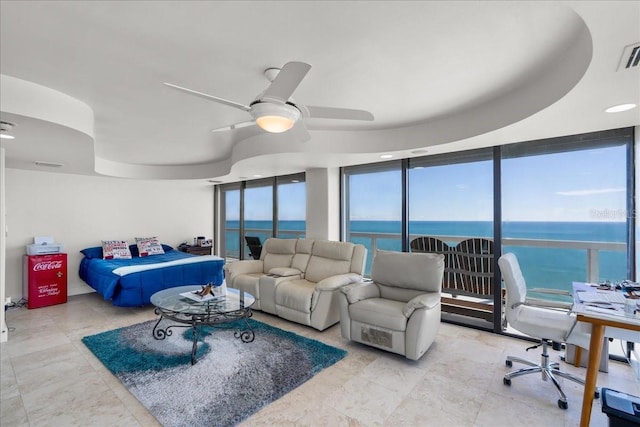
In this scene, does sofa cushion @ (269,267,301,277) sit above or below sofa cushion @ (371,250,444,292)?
below

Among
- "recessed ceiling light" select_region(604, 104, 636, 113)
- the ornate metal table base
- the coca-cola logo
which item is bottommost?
the ornate metal table base

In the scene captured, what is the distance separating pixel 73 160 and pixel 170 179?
2.04 meters

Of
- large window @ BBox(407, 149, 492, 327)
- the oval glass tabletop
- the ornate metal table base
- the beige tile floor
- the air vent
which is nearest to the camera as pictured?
the air vent

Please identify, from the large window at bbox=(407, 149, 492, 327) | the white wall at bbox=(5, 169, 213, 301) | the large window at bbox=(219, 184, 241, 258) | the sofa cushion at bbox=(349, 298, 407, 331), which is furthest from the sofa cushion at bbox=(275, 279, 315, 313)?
the white wall at bbox=(5, 169, 213, 301)

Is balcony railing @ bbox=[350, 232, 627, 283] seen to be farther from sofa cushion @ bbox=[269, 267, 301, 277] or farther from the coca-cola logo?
the coca-cola logo

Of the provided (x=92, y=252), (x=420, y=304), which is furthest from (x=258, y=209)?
(x=420, y=304)

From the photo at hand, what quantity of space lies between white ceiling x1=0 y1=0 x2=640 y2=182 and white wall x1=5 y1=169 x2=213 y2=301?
1942mm

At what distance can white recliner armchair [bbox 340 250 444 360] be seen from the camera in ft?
9.20

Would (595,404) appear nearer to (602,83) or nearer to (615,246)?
(615,246)

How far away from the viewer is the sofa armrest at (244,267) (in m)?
4.66

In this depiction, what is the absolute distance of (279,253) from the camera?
16.3 feet

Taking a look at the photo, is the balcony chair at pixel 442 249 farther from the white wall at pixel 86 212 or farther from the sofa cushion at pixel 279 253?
the white wall at pixel 86 212

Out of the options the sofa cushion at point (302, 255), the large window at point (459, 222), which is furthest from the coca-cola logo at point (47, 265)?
the large window at point (459, 222)

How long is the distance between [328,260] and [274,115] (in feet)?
9.06
